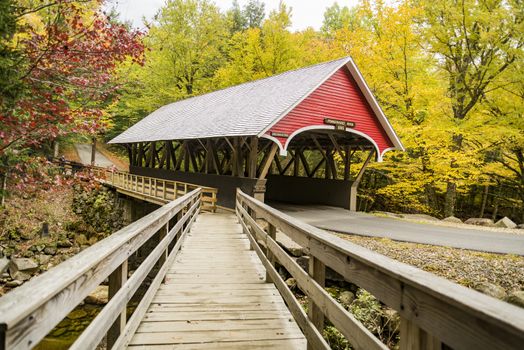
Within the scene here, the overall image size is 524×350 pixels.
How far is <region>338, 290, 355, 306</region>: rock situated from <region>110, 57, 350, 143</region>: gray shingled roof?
5.94 m

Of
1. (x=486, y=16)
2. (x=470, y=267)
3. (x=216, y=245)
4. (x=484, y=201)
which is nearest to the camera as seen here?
(x=470, y=267)

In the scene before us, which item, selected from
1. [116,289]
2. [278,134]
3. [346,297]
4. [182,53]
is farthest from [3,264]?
[182,53]

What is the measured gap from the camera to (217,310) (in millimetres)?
3959

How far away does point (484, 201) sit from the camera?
932 inches

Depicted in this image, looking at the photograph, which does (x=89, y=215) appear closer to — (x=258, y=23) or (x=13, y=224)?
(x=13, y=224)

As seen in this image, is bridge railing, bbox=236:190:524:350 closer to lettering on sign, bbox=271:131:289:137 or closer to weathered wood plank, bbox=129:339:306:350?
weathered wood plank, bbox=129:339:306:350

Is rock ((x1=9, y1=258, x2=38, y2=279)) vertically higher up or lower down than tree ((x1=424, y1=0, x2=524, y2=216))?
lower down

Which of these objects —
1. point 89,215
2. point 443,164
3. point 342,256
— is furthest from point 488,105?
point 89,215

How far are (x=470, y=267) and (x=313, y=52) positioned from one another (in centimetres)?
2278

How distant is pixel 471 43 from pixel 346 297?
47.5 ft

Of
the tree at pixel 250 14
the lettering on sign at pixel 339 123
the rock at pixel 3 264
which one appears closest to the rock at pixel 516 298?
the lettering on sign at pixel 339 123

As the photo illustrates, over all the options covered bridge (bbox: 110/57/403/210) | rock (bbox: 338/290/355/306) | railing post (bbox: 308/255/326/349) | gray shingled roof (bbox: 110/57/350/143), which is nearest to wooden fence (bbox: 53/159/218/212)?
covered bridge (bbox: 110/57/403/210)

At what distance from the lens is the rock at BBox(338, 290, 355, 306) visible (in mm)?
6812

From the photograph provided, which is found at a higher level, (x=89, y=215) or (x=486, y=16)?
(x=486, y=16)
